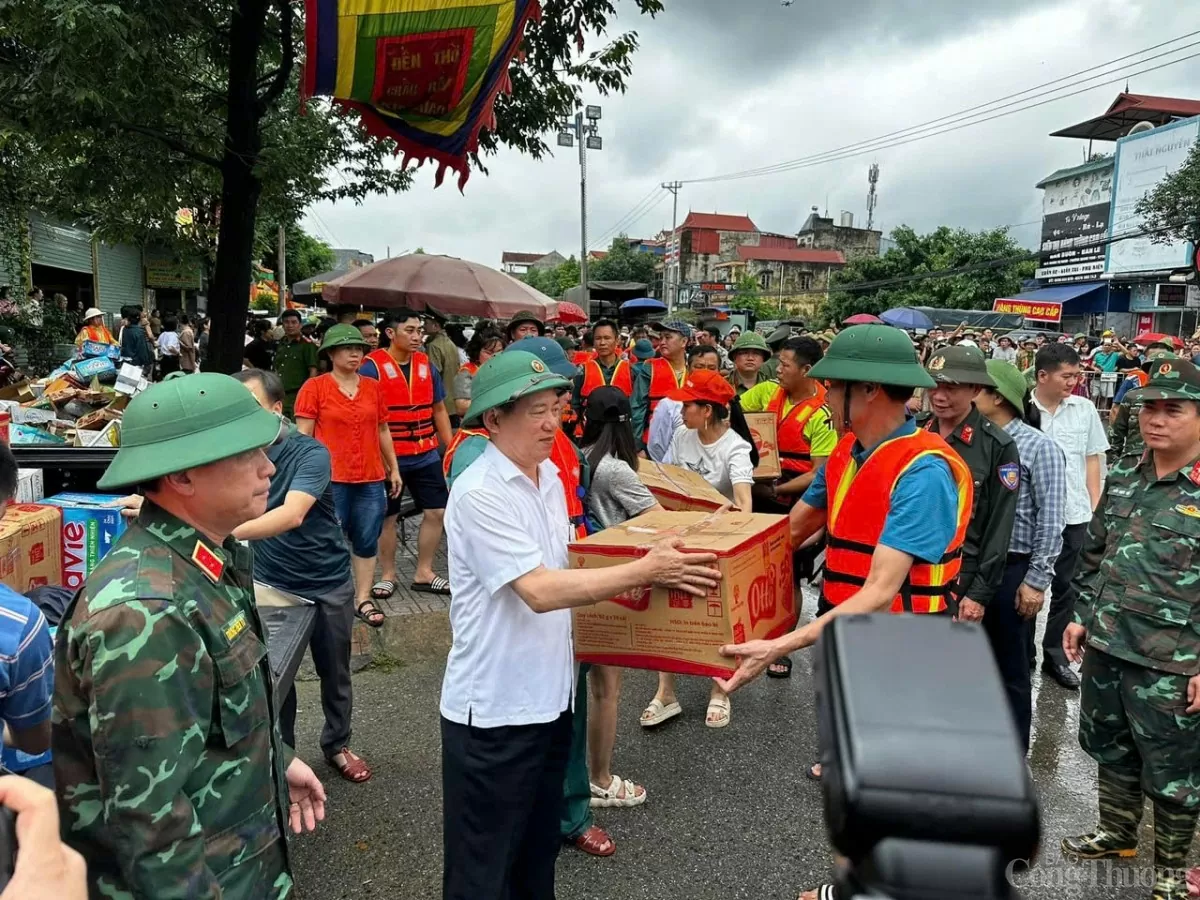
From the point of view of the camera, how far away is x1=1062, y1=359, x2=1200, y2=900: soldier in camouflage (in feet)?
9.49

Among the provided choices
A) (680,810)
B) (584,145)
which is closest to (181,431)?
(680,810)

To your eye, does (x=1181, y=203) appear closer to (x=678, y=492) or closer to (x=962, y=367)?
(x=962, y=367)

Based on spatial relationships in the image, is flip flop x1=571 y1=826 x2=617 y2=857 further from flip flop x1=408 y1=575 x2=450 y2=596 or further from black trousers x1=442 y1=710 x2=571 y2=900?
flip flop x1=408 y1=575 x2=450 y2=596

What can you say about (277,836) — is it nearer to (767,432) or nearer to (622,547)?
(622,547)

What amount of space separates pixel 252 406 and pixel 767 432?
4.05 meters

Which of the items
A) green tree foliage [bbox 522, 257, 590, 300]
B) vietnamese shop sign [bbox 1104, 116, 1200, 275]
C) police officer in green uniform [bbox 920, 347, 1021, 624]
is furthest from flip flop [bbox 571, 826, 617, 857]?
green tree foliage [bbox 522, 257, 590, 300]

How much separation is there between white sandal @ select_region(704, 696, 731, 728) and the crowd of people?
2 centimetres

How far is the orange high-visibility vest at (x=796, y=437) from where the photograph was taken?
17.6 ft

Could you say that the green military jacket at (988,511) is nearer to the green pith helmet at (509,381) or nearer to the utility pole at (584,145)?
the green pith helmet at (509,381)

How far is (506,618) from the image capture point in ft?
7.46

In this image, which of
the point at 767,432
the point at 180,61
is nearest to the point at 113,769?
the point at 767,432

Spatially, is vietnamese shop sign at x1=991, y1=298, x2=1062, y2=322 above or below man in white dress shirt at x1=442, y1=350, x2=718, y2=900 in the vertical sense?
above

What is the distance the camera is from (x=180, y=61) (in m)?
6.03

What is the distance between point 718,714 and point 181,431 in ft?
11.0
